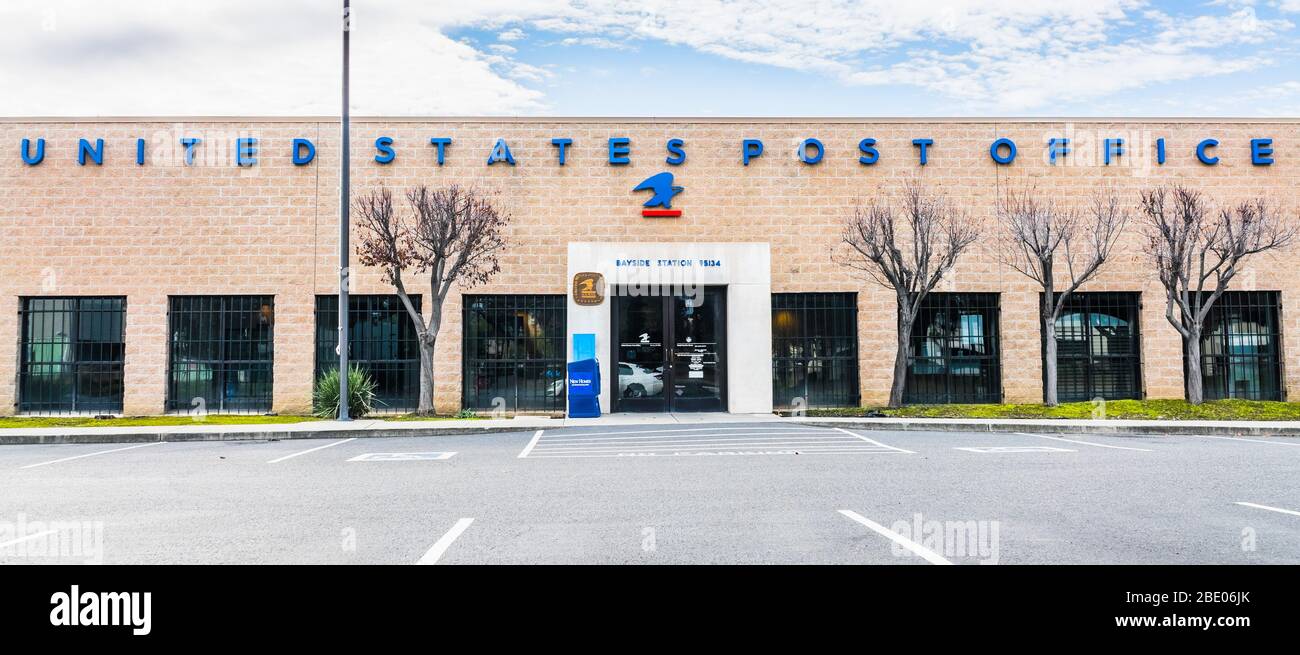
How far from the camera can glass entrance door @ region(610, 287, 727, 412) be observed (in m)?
22.0

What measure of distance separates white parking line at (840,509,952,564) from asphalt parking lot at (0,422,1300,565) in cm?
3

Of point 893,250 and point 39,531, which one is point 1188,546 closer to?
point 39,531

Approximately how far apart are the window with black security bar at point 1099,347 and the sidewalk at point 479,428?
5384 millimetres

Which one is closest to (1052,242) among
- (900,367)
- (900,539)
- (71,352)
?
(900,367)

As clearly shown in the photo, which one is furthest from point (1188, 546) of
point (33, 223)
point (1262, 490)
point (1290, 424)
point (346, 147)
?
point (33, 223)

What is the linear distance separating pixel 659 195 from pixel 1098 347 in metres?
12.1

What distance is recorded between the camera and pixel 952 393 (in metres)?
22.8

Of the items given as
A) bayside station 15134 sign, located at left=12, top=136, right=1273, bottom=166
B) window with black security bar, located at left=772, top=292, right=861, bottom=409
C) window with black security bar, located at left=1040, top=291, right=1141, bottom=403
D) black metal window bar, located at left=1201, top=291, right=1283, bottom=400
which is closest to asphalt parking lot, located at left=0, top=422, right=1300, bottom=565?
window with black security bar, located at left=772, top=292, right=861, bottom=409

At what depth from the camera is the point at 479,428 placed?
17.2m

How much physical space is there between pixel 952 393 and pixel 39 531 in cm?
2020

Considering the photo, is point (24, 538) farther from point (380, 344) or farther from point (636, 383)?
point (636, 383)

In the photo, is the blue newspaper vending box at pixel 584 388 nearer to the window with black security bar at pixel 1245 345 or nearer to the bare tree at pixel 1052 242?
the bare tree at pixel 1052 242

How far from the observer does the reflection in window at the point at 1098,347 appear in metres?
22.9

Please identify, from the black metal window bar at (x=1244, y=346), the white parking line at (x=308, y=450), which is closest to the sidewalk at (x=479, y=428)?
the white parking line at (x=308, y=450)
